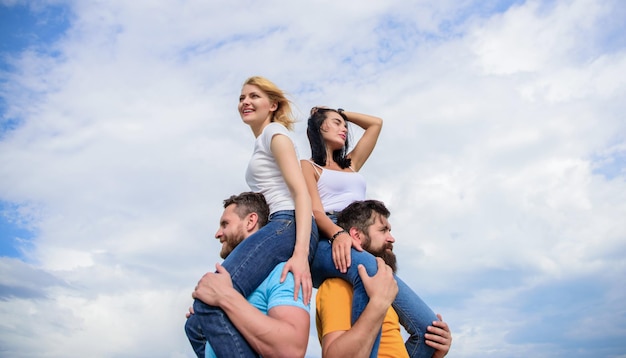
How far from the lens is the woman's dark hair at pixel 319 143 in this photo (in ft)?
23.2

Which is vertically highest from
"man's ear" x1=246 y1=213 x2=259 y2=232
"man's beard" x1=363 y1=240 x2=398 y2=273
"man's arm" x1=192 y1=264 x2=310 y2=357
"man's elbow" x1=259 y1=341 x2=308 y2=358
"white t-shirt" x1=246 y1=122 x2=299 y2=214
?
"white t-shirt" x1=246 y1=122 x2=299 y2=214

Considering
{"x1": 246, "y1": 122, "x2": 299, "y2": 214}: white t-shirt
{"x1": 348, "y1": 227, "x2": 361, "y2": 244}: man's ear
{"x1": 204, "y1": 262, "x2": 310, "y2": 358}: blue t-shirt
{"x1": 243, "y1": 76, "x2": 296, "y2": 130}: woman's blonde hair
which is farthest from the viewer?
{"x1": 243, "y1": 76, "x2": 296, "y2": 130}: woman's blonde hair

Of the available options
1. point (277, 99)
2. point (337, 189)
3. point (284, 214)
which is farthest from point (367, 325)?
point (277, 99)

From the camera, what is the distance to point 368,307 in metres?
4.97

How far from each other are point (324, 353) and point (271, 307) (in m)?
0.76

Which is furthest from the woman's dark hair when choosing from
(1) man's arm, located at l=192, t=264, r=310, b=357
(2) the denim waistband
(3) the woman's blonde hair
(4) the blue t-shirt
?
(1) man's arm, located at l=192, t=264, r=310, b=357

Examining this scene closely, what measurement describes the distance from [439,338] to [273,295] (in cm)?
201

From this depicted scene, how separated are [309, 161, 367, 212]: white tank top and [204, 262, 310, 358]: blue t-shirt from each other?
155 centimetres

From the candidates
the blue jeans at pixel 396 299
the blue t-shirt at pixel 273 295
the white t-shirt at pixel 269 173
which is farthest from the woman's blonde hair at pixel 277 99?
the blue t-shirt at pixel 273 295

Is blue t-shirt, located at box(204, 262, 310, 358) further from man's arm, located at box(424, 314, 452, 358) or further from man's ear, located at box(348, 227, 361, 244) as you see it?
man's arm, located at box(424, 314, 452, 358)

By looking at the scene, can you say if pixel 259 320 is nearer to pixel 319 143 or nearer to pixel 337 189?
pixel 337 189

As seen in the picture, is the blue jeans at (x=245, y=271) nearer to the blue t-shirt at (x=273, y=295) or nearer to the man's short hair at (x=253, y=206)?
the blue t-shirt at (x=273, y=295)

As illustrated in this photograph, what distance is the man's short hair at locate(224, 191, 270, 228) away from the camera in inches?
223

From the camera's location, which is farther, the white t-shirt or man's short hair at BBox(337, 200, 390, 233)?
man's short hair at BBox(337, 200, 390, 233)
